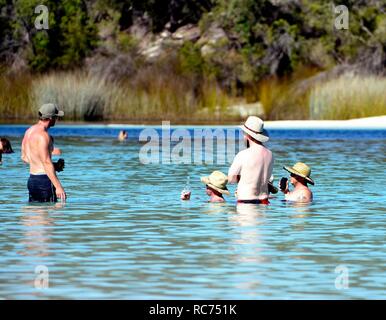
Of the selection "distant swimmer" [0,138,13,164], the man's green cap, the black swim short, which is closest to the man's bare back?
the black swim short

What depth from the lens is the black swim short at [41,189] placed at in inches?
683

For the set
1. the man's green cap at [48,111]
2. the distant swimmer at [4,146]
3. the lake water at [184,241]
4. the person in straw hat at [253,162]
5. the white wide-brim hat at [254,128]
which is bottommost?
the lake water at [184,241]

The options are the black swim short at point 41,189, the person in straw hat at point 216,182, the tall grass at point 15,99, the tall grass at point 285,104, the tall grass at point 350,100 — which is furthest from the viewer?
the tall grass at point 15,99

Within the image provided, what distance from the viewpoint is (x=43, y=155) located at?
16.8 m

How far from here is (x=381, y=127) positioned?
4050cm

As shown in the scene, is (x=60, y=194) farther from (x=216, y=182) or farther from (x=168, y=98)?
(x=168, y=98)

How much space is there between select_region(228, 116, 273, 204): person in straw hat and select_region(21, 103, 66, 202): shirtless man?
7.32 ft

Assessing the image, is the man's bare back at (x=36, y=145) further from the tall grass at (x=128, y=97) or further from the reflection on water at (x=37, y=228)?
the tall grass at (x=128, y=97)

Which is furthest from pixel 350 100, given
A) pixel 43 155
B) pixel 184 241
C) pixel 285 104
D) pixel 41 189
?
pixel 184 241

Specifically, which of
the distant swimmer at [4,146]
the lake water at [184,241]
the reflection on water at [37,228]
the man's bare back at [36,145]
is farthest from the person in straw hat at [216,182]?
the distant swimmer at [4,146]

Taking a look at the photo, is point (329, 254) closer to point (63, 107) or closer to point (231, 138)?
point (231, 138)

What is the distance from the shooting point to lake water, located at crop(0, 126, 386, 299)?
36.3 feet

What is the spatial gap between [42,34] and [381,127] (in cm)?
2304

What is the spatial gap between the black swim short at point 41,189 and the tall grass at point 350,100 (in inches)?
1055
